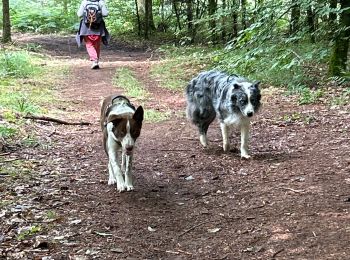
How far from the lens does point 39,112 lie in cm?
1010

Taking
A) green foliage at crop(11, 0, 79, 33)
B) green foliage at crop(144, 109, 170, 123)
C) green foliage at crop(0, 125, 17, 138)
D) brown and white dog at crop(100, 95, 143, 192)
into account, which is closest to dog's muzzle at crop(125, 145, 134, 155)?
brown and white dog at crop(100, 95, 143, 192)

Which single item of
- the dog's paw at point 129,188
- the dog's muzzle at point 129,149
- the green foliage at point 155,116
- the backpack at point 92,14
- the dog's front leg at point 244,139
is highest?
the backpack at point 92,14

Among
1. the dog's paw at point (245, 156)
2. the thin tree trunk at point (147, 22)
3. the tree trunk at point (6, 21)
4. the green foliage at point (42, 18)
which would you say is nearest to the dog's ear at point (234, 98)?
the dog's paw at point (245, 156)

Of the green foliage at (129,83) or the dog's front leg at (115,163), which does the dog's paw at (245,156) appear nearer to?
the dog's front leg at (115,163)

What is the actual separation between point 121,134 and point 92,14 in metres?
12.1

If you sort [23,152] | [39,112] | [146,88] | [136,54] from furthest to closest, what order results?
[136,54]
[146,88]
[39,112]
[23,152]

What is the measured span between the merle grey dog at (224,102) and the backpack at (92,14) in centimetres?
940

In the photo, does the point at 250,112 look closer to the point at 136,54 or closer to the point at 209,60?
the point at 209,60

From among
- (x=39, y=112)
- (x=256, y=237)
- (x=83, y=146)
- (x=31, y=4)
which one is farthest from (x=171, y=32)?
(x=256, y=237)

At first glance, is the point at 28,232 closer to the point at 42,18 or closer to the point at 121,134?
the point at 121,134

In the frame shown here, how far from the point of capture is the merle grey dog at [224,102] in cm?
710

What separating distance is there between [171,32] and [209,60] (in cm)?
1085

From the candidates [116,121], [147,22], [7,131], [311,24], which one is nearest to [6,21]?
[147,22]

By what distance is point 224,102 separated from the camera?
744 centimetres
